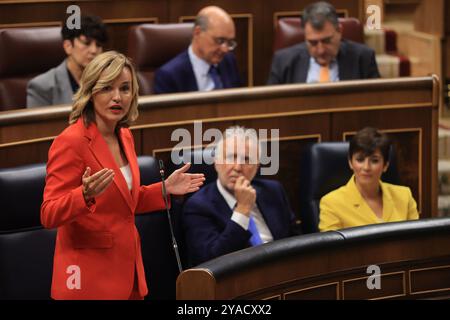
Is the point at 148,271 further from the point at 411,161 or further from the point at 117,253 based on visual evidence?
the point at 411,161

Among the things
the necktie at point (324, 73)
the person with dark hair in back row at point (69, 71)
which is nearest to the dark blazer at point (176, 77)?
the person with dark hair in back row at point (69, 71)

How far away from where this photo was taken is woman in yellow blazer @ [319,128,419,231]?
6.55ft

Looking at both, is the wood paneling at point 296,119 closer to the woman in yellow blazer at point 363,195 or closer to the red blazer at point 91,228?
the woman in yellow blazer at point 363,195

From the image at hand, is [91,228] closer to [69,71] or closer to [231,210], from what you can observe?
[231,210]

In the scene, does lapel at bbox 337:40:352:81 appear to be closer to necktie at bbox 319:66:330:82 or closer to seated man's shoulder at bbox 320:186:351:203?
necktie at bbox 319:66:330:82

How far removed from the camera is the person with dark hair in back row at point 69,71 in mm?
2166

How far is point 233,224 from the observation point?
5.92ft

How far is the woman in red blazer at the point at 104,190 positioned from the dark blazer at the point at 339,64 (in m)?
1.07

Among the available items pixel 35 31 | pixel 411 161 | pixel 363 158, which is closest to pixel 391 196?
pixel 363 158

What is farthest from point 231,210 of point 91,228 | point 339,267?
point 91,228

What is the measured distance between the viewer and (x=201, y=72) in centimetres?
241

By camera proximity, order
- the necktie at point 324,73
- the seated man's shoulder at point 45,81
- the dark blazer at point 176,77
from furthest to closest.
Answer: the necktie at point 324,73 < the dark blazer at point 176,77 < the seated man's shoulder at point 45,81

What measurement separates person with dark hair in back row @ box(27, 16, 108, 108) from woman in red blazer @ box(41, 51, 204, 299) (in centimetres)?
72

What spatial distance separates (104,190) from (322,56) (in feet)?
3.86
